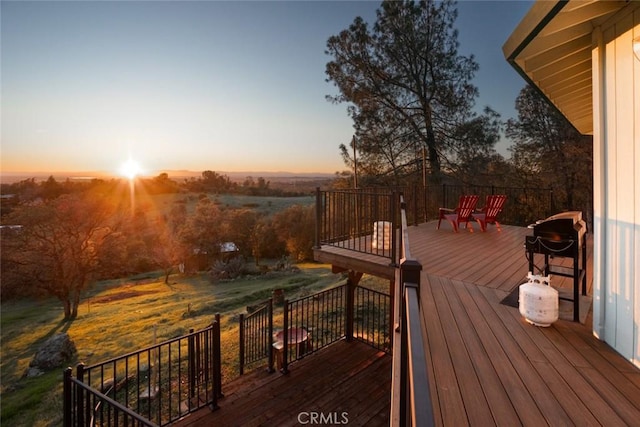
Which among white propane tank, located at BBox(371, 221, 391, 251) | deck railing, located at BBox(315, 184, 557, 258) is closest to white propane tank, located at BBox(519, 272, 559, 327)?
deck railing, located at BBox(315, 184, 557, 258)

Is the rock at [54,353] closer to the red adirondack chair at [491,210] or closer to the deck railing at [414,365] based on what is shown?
the deck railing at [414,365]

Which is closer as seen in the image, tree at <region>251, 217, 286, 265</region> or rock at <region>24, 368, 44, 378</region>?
rock at <region>24, 368, 44, 378</region>

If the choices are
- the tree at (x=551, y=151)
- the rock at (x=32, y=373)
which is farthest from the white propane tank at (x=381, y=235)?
the rock at (x=32, y=373)

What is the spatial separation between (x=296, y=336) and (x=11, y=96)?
15.3 meters

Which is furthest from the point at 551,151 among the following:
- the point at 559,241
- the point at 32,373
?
the point at 32,373

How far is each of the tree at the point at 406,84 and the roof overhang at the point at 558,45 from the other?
8.97 metres

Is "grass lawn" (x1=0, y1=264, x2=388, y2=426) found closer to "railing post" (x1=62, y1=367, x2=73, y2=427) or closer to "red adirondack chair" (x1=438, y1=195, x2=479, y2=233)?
"railing post" (x1=62, y1=367, x2=73, y2=427)

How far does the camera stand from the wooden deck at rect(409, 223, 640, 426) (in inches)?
64.4

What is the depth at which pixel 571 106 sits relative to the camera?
425 centimetres

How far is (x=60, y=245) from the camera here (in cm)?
1623

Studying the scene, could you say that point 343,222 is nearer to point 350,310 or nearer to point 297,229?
point 350,310

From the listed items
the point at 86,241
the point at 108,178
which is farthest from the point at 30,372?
the point at 108,178

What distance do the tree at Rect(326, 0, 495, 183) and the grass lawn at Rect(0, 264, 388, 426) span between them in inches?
273

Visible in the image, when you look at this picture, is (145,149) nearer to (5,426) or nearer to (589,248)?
(5,426)
